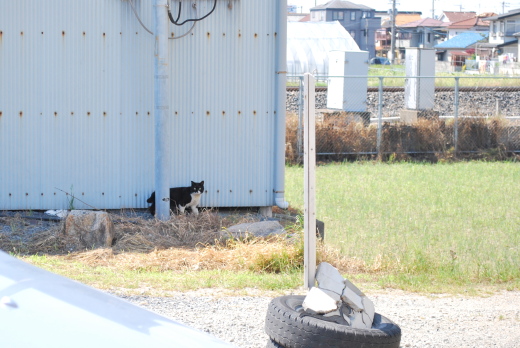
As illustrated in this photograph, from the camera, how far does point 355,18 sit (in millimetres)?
108250

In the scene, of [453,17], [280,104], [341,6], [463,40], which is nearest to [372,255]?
[280,104]

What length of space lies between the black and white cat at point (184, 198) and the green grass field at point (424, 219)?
1.92m

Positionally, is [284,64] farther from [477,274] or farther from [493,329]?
[493,329]

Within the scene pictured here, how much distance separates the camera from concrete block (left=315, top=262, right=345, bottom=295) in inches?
183

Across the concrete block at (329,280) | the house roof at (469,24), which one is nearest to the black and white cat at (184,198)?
the concrete block at (329,280)

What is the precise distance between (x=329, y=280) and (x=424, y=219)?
5992 millimetres

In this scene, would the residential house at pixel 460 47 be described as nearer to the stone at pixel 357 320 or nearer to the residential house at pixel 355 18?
the residential house at pixel 355 18

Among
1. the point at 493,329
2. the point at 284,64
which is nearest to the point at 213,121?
the point at 284,64

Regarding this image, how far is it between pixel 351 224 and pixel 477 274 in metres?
2.86

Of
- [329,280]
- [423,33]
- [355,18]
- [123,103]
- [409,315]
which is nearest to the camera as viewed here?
[329,280]

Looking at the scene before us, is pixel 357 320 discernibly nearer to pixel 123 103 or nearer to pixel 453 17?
pixel 123 103

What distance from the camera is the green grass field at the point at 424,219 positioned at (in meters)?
7.36

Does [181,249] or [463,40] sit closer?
[181,249]

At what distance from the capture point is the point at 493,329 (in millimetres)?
5531
